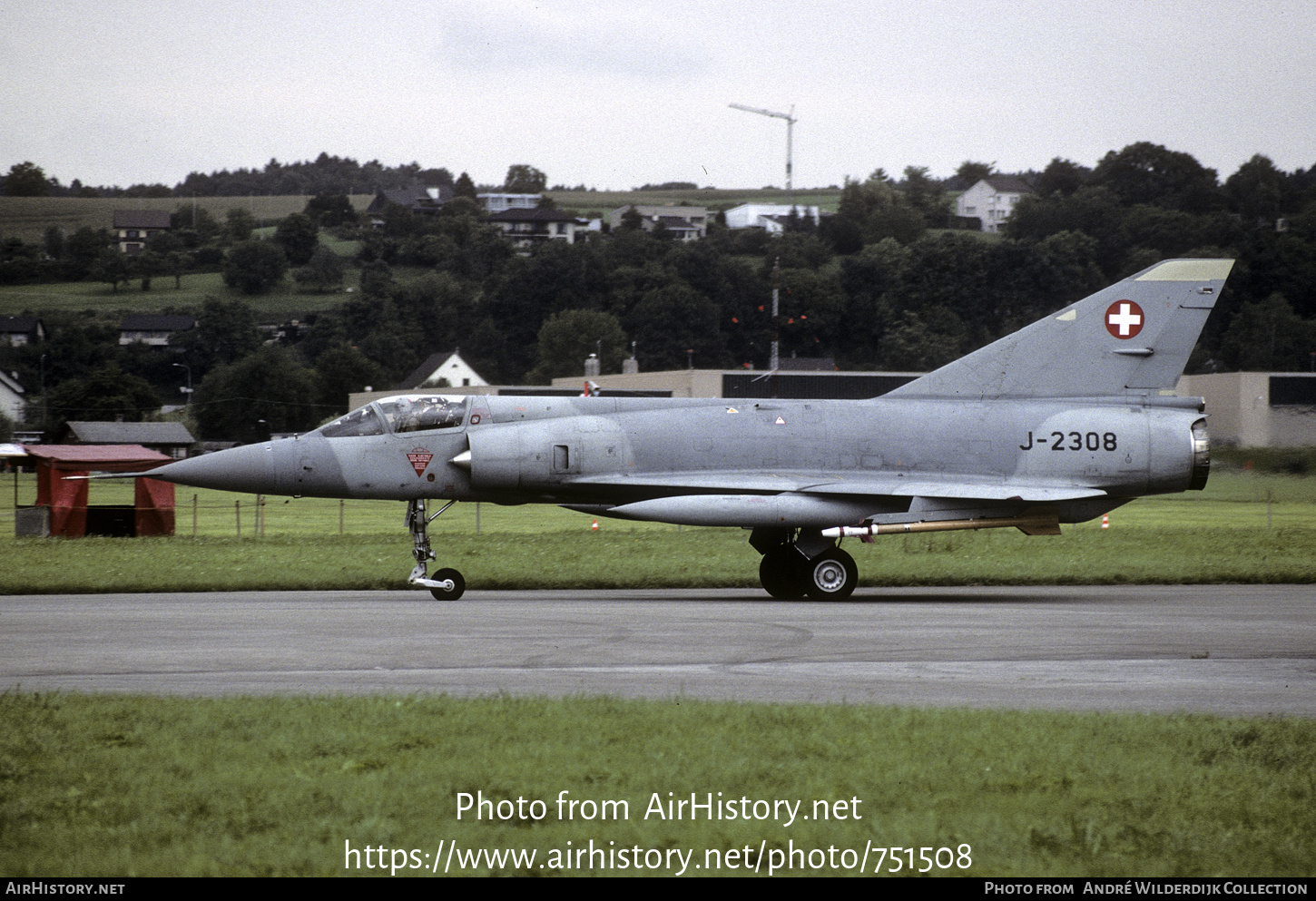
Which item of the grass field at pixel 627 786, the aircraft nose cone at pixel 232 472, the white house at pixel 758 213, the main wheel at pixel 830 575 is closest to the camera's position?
the grass field at pixel 627 786

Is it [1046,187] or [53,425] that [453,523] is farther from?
[1046,187]

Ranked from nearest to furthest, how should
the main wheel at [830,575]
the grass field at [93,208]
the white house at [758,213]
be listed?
the main wheel at [830,575] → the grass field at [93,208] → the white house at [758,213]

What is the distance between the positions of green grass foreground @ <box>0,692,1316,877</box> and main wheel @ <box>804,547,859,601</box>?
29.6ft

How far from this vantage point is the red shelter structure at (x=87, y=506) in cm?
2936

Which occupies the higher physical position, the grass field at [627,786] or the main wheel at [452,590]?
the grass field at [627,786]

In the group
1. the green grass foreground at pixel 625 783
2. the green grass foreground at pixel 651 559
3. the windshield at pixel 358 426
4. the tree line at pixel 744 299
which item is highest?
the tree line at pixel 744 299

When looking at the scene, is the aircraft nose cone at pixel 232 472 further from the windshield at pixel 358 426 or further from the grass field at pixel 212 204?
the grass field at pixel 212 204

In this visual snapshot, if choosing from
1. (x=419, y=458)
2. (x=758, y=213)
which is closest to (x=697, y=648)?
(x=419, y=458)

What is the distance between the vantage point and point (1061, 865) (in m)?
5.06

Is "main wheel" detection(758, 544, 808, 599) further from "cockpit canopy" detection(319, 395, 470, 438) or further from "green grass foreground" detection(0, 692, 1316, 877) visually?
"green grass foreground" detection(0, 692, 1316, 877)

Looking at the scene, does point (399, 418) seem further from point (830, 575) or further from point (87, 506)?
point (87, 506)

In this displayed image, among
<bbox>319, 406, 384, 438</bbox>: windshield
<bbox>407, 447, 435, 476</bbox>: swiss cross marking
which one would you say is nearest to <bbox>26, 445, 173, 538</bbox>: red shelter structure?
<bbox>319, 406, 384, 438</bbox>: windshield

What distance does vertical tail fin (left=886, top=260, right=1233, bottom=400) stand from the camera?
1828cm

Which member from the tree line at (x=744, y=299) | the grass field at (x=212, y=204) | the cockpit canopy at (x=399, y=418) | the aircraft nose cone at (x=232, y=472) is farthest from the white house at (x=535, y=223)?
the aircraft nose cone at (x=232, y=472)
